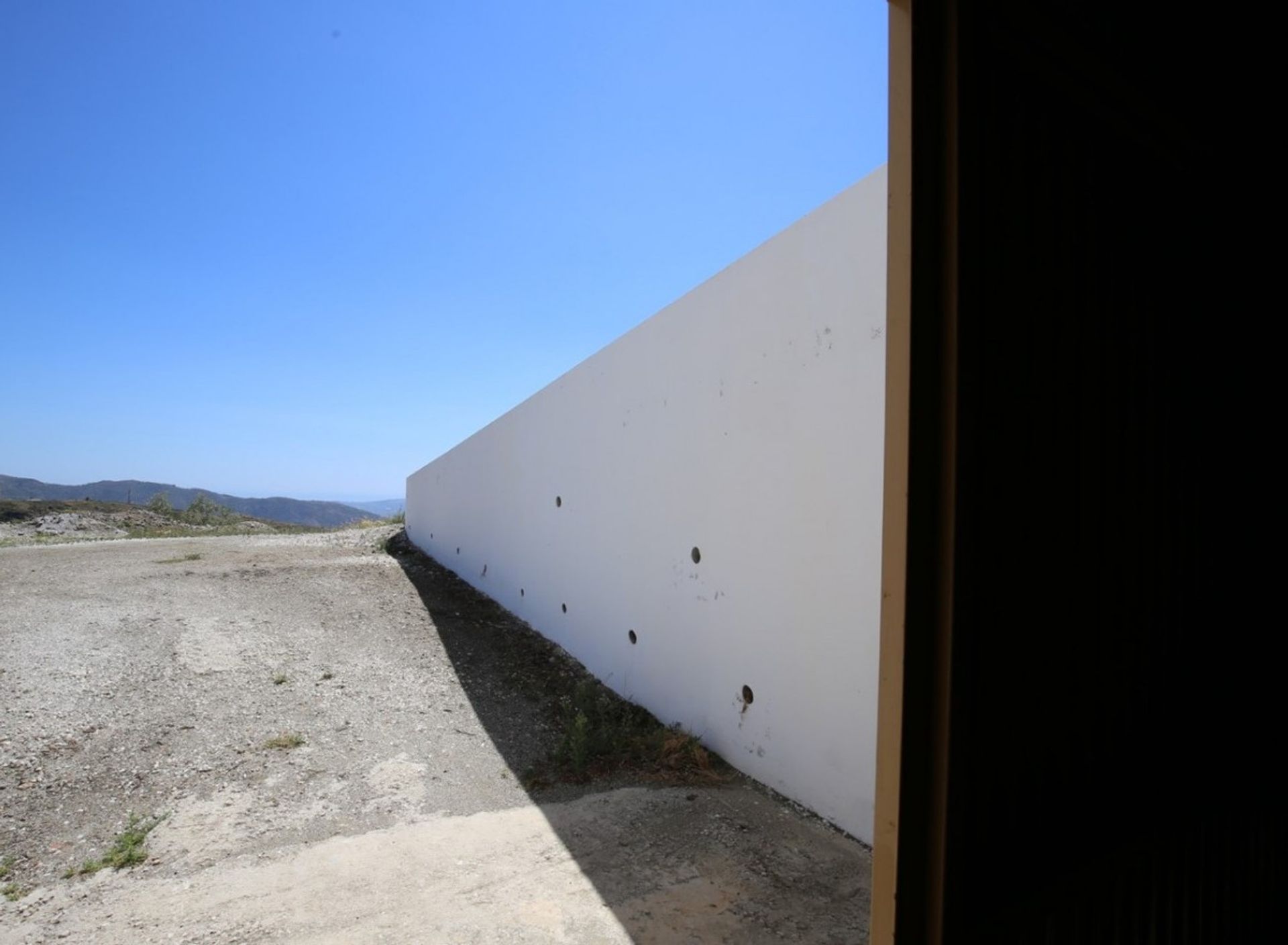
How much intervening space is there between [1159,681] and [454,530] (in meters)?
8.63

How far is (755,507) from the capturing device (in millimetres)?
3037

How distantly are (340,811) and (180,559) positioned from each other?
7217 mm

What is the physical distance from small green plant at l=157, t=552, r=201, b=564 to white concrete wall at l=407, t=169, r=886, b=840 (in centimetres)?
617

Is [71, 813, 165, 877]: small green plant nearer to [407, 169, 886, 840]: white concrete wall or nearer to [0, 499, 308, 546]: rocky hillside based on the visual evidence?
[407, 169, 886, 840]: white concrete wall

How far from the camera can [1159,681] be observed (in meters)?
1.23

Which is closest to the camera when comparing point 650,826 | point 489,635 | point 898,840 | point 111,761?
point 898,840

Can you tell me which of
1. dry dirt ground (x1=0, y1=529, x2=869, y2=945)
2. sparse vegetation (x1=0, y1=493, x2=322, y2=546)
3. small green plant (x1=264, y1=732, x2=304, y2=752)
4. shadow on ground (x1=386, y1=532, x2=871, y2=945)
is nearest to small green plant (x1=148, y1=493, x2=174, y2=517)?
sparse vegetation (x1=0, y1=493, x2=322, y2=546)

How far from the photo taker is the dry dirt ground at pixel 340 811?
202 cm

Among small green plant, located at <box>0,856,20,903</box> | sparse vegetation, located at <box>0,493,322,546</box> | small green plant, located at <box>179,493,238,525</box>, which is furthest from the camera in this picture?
small green plant, located at <box>179,493,238,525</box>

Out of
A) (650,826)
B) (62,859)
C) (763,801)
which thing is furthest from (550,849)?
(62,859)

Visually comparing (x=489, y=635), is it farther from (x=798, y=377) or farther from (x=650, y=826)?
(x=798, y=377)

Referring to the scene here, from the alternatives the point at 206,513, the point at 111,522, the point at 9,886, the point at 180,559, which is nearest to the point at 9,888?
the point at 9,886

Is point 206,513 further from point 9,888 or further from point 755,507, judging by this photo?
point 755,507

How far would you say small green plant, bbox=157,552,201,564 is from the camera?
7.95 m
